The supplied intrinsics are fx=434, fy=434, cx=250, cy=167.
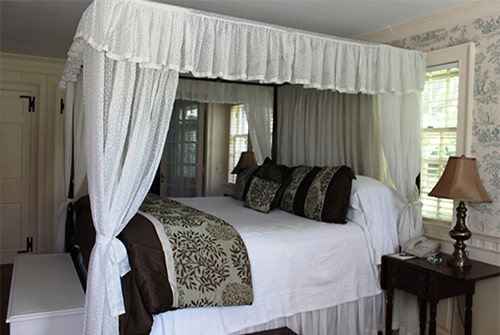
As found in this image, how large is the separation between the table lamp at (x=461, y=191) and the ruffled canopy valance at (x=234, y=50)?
737mm

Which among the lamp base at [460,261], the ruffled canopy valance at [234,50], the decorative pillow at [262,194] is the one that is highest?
the ruffled canopy valance at [234,50]

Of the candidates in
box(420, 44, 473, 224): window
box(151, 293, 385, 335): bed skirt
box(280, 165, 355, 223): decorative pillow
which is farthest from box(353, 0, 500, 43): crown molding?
box(151, 293, 385, 335): bed skirt

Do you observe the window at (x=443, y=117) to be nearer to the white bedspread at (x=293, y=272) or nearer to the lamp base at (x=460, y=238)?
the lamp base at (x=460, y=238)

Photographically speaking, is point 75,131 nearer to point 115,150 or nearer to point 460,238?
point 115,150

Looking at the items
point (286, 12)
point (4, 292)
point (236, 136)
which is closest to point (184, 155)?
point (236, 136)

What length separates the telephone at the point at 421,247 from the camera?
10.0 feet

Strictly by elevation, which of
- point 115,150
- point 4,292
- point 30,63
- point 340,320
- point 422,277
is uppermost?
point 30,63

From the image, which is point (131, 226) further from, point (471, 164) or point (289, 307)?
point (471, 164)

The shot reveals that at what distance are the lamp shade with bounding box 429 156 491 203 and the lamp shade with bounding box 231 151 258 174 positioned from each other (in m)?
2.37

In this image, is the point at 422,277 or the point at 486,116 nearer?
the point at 422,277

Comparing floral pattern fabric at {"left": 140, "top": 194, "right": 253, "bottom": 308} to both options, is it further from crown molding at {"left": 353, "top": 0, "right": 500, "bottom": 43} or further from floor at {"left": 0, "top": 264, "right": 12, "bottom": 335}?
crown molding at {"left": 353, "top": 0, "right": 500, "bottom": 43}

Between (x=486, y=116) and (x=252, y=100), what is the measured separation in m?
2.52

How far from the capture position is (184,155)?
5410mm

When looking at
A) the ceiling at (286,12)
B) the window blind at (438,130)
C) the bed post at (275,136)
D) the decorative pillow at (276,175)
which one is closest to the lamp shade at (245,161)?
the bed post at (275,136)
